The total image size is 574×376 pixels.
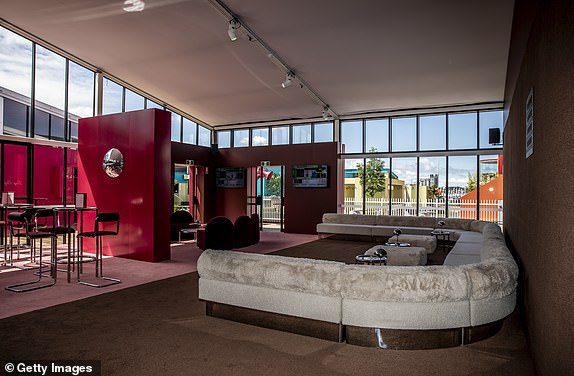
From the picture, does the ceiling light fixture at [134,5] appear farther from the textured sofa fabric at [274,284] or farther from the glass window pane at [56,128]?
the textured sofa fabric at [274,284]

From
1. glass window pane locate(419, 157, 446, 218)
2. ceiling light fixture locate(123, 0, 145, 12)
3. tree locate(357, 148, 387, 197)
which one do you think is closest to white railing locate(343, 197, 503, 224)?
glass window pane locate(419, 157, 446, 218)

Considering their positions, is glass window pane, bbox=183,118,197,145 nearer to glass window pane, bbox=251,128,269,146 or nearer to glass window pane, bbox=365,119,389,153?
glass window pane, bbox=251,128,269,146

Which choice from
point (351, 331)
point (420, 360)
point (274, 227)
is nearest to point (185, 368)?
point (351, 331)

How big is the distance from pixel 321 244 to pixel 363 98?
13.1ft

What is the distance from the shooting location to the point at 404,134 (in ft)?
37.0

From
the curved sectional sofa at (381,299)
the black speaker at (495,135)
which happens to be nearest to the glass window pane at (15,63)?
the curved sectional sofa at (381,299)

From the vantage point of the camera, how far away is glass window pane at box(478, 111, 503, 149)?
402 inches

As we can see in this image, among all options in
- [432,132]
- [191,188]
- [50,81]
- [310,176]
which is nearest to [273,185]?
[310,176]

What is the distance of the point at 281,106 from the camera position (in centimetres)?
1152

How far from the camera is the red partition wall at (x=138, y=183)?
7.09 m

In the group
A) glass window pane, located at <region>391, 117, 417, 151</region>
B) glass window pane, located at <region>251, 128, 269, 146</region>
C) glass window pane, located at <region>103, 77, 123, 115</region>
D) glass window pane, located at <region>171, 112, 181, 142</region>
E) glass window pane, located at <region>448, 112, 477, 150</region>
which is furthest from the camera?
glass window pane, located at <region>251, 128, 269, 146</region>

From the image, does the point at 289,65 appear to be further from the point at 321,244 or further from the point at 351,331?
the point at 351,331

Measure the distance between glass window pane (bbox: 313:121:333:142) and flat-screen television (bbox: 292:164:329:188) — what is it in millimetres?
1094

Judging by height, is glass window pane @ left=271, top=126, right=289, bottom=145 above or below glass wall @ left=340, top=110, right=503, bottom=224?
above
